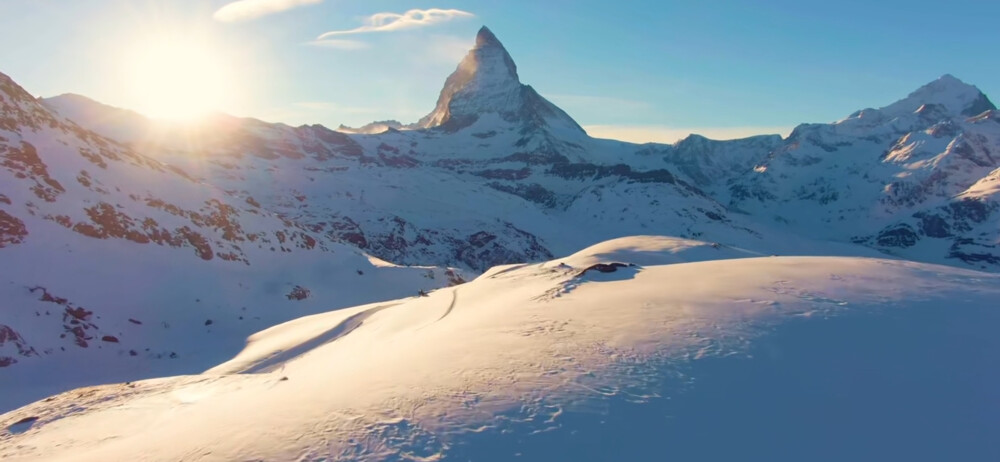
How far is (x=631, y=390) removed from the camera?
311 inches

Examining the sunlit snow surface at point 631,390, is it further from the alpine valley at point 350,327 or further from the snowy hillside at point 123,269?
the snowy hillside at point 123,269

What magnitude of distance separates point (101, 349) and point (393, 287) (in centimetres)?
1704

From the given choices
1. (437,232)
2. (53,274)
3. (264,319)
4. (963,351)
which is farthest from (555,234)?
(963,351)

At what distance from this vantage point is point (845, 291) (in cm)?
1262

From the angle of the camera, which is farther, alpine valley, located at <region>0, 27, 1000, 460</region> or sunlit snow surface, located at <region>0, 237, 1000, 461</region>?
alpine valley, located at <region>0, 27, 1000, 460</region>

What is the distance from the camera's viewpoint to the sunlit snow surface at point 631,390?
268 inches

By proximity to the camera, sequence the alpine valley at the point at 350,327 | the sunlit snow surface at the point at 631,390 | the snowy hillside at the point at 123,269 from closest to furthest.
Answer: the sunlit snow surface at the point at 631,390 < the alpine valley at the point at 350,327 < the snowy hillside at the point at 123,269

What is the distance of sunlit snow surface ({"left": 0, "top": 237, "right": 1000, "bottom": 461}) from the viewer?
6.80 metres

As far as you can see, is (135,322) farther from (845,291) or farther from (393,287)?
(845,291)

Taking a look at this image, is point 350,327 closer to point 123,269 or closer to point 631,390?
point 123,269

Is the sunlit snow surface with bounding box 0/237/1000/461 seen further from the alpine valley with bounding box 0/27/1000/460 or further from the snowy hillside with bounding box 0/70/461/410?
the snowy hillside with bounding box 0/70/461/410

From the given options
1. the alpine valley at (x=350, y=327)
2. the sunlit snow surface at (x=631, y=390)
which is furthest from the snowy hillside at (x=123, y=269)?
the sunlit snow surface at (x=631, y=390)

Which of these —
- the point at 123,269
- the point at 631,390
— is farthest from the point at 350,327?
the point at 631,390

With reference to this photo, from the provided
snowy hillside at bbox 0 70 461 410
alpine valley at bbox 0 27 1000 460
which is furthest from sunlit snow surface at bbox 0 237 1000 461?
snowy hillside at bbox 0 70 461 410
